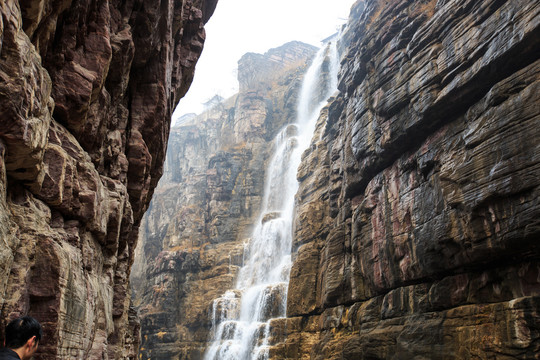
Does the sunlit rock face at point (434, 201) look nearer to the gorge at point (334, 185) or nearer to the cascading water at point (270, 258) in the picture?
the gorge at point (334, 185)

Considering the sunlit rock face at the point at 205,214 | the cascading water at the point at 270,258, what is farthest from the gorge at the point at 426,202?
the sunlit rock face at the point at 205,214

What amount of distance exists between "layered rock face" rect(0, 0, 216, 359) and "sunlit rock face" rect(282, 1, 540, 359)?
13645mm

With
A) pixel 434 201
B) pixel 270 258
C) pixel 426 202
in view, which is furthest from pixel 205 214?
pixel 434 201

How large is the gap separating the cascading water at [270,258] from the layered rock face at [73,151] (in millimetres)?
22087

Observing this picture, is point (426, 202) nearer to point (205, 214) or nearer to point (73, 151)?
point (73, 151)

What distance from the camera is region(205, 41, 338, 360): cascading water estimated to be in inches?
1407

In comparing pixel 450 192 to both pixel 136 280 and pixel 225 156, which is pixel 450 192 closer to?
pixel 225 156

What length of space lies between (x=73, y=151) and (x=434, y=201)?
17.4 m

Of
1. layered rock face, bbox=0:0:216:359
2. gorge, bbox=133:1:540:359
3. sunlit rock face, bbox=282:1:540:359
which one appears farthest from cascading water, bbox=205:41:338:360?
layered rock face, bbox=0:0:216:359

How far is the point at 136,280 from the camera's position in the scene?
70.6 meters

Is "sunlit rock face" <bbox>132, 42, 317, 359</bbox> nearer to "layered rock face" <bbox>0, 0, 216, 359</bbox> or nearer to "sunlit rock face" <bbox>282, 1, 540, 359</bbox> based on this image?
"sunlit rock face" <bbox>282, 1, 540, 359</bbox>

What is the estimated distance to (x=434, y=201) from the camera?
20.8 m

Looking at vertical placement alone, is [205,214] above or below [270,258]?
above

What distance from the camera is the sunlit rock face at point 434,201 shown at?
53.4ft
